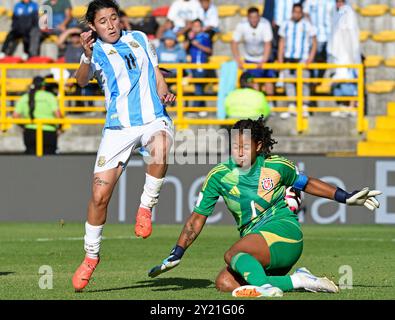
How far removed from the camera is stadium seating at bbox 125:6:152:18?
2570 centimetres

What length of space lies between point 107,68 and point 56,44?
14016 millimetres

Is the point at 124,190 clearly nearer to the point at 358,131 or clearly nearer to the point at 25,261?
the point at 358,131

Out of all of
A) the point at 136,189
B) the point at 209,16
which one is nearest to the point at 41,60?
the point at 209,16

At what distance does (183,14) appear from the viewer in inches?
933

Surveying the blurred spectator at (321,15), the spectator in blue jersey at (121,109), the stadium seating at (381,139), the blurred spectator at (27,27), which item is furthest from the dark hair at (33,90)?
the spectator in blue jersey at (121,109)

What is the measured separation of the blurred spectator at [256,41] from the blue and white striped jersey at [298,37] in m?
0.35

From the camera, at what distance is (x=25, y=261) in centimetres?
1372

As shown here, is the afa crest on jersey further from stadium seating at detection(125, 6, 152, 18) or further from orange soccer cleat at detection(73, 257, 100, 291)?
stadium seating at detection(125, 6, 152, 18)

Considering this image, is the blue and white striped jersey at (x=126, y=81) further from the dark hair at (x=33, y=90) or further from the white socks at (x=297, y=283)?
the dark hair at (x=33, y=90)

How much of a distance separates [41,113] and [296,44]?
15.4 feet

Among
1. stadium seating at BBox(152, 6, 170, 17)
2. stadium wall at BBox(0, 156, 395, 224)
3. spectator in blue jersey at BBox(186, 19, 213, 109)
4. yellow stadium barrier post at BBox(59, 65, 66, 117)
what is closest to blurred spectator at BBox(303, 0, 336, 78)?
spectator in blue jersey at BBox(186, 19, 213, 109)

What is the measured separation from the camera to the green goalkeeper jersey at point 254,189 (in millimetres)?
10305

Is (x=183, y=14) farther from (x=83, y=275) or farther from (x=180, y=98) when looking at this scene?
(x=83, y=275)
